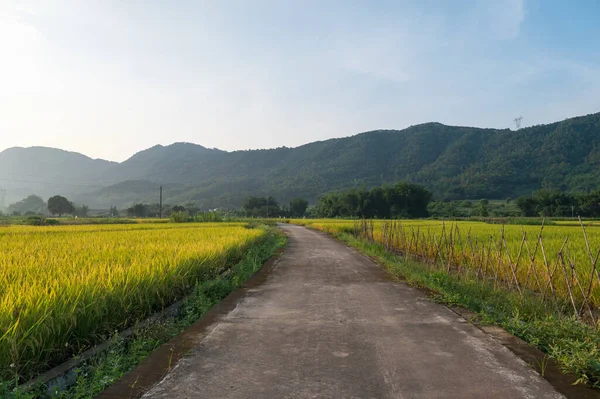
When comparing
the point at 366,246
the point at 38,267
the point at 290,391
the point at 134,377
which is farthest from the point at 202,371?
the point at 366,246

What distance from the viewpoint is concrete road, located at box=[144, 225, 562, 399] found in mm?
2977

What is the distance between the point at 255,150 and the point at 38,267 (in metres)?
160

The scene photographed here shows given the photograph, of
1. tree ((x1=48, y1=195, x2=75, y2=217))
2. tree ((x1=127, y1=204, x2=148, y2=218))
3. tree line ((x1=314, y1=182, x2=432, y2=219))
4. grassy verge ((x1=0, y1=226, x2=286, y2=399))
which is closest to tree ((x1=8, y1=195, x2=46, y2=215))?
tree ((x1=48, y1=195, x2=75, y2=217))

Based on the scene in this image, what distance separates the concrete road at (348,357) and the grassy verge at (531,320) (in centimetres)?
39

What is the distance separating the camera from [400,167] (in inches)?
4528

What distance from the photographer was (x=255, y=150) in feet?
537

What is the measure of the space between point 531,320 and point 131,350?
4.92m

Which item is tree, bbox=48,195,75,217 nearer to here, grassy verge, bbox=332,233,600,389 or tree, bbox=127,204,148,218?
tree, bbox=127,204,148,218

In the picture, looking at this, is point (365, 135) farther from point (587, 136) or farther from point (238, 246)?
point (238, 246)

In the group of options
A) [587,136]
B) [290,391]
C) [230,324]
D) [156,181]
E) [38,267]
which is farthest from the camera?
[156,181]

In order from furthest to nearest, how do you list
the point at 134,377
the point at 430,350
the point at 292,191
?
the point at 292,191
the point at 430,350
the point at 134,377

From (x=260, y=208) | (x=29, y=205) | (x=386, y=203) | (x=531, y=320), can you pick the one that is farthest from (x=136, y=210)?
(x=531, y=320)

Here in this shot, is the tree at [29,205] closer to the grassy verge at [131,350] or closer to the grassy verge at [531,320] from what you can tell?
the grassy verge at [131,350]

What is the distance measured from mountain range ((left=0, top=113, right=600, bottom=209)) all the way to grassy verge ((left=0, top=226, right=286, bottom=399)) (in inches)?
3622
